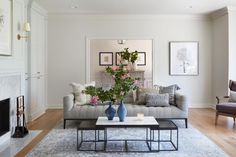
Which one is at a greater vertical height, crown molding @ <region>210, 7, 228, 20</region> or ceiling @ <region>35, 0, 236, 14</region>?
ceiling @ <region>35, 0, 236, 14</region>

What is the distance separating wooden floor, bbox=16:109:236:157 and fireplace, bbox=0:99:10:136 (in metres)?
0.46

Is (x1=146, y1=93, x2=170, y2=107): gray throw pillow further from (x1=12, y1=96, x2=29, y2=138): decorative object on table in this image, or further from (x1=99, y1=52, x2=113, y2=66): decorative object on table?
(x1=99, y1=52, x2=113, y2=66): decorative object on table

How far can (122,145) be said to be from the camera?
449 centimetres

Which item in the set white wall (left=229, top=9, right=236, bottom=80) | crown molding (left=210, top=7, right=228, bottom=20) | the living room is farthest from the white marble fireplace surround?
crown molding (left=210, top=7, right=228, bottom=20)

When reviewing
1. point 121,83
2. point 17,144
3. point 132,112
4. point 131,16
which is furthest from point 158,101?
point 131,16

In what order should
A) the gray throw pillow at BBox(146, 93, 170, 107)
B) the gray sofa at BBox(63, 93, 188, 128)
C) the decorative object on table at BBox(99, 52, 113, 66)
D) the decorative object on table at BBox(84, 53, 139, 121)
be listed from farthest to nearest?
the decorative object on table at BBox(99, 52, 113, 66) < the gray throw pillow at BBox(146, 93, 170, 107) < the gray sofa at BBox(63, 93, 188, 128) < the decorative object on table at BBox(84, 53, 139, 121)

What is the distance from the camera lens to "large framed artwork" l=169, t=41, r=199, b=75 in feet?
27.4

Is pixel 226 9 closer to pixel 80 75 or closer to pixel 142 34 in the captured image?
pixel 142 34

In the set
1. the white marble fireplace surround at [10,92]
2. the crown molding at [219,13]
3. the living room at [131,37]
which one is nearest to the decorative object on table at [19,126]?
the white marble fireplace surround at [10,92]

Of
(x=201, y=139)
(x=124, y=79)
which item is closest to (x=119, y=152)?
(x=124, y=79)

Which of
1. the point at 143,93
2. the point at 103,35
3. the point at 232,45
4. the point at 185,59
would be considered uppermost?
the point at 103,35

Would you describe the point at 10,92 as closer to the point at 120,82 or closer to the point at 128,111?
the point at 120,82

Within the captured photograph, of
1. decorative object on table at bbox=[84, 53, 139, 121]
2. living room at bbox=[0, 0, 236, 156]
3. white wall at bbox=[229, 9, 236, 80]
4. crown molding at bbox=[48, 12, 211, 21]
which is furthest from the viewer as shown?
crown molding at bbox=[48, 12, 211, 21]

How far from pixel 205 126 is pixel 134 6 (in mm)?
3403
